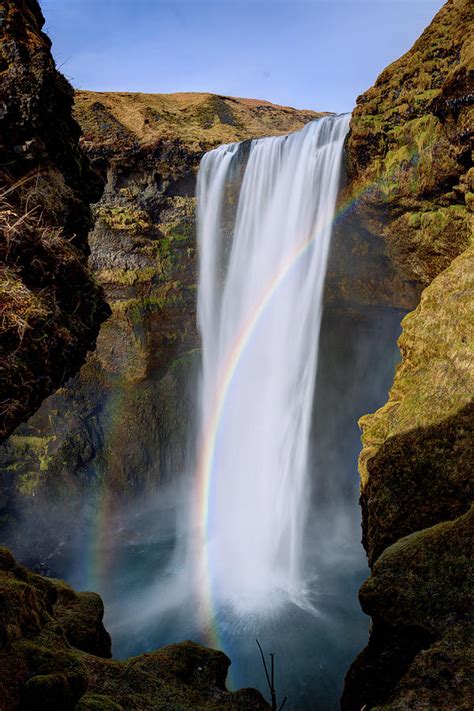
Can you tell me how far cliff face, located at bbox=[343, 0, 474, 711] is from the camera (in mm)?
3484

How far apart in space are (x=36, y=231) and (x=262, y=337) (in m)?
14.4

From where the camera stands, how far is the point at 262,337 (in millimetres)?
18203

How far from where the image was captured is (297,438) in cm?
1741

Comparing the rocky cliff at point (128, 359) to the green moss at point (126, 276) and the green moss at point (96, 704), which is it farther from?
the green moss at point (96, 704)

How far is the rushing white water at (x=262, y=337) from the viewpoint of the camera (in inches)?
583

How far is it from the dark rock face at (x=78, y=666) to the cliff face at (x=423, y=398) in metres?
1.36

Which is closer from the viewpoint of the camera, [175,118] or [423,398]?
[423,398]

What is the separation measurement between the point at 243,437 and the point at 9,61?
53.2 feet

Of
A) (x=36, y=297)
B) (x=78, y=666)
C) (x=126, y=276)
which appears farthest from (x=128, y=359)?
(x=78, y=666)

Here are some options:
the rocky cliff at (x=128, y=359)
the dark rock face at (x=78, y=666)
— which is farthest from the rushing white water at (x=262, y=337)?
the dark rock face at (x=78, y=666)

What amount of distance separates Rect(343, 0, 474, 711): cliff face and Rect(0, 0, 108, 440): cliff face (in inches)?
137

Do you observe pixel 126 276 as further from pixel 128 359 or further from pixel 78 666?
pixel 78 666

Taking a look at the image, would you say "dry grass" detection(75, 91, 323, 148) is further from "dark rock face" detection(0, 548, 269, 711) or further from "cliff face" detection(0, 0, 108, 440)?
"dark rock face" detection(0, 548, 269, 711)

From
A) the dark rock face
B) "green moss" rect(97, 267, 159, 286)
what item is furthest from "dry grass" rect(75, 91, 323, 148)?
the dark rock face
